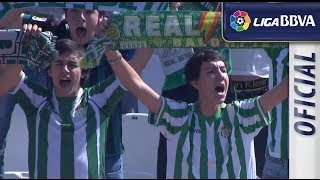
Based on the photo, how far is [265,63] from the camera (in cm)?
455

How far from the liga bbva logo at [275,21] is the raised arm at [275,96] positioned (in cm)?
25

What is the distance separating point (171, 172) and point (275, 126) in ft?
1.84

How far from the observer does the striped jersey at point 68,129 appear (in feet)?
13.6

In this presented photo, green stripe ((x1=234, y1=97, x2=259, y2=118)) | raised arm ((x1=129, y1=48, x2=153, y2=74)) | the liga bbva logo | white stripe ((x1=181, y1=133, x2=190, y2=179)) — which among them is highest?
the liga bbva logo

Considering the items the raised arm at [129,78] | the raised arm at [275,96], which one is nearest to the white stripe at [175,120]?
the raised arm at [129,78]

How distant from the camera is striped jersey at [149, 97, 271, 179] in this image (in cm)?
414

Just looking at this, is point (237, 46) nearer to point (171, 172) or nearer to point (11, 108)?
point (171, 172)

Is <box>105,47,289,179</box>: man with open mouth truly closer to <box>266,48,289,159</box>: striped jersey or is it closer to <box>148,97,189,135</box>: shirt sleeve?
<box>148,97,189,135</box>: shirt sleeve

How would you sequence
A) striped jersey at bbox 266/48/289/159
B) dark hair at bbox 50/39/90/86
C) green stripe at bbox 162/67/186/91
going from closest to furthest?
dark hair at bbox 50/39/90/86 < striped jersey at bbox 266/48/289/159 < green stripe at bbox 162/67/186/91

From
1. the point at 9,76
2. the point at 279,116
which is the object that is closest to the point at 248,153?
the point at 279,116

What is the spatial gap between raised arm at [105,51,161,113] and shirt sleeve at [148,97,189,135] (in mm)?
72

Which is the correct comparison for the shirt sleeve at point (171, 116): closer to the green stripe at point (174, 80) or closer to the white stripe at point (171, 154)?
the white stripe at point (171, 154)

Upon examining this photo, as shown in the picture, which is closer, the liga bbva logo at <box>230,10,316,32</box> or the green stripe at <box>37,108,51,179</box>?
the liga bbva logo at <box>230,10,316,32</box>

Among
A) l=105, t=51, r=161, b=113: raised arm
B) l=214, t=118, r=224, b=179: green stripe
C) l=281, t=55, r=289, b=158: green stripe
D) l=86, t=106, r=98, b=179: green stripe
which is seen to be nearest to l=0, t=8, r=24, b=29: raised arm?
l=105, t=51, r=161, b=113: raised arm
